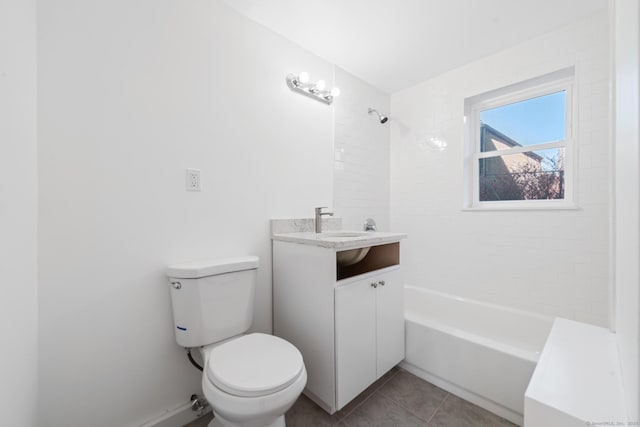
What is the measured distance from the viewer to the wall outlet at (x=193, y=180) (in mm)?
1379

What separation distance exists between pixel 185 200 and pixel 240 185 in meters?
0.33

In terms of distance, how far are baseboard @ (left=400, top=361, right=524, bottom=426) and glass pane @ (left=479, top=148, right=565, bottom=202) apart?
145 centimetres

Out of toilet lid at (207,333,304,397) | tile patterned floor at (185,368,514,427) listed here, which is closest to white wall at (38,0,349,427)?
toilet lid at (207,333,304,397)

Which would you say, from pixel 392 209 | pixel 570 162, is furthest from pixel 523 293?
pixel 392 209

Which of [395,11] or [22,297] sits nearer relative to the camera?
[22,297]

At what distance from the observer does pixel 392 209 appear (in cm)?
269

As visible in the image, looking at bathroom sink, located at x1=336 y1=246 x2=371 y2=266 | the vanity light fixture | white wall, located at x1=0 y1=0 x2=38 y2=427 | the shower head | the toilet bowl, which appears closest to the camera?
white wall, located at x1=0 y1=0 x2=38 y2=427

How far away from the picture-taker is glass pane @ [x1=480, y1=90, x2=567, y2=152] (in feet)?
6.15

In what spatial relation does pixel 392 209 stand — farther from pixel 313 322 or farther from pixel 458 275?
pixel 313 322

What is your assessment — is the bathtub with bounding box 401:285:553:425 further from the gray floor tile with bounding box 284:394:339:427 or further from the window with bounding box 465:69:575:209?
the window with bounding box 465:69:575:209

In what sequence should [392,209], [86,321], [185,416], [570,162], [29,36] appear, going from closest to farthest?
[29,36], [86,321], [185,416], [570,162], [392,209]

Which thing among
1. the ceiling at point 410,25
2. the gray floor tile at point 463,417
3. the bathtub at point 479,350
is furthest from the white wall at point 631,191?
the ceiling at point 410,25

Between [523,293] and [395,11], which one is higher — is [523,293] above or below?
below

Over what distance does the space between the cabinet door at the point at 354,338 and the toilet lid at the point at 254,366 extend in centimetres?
32
